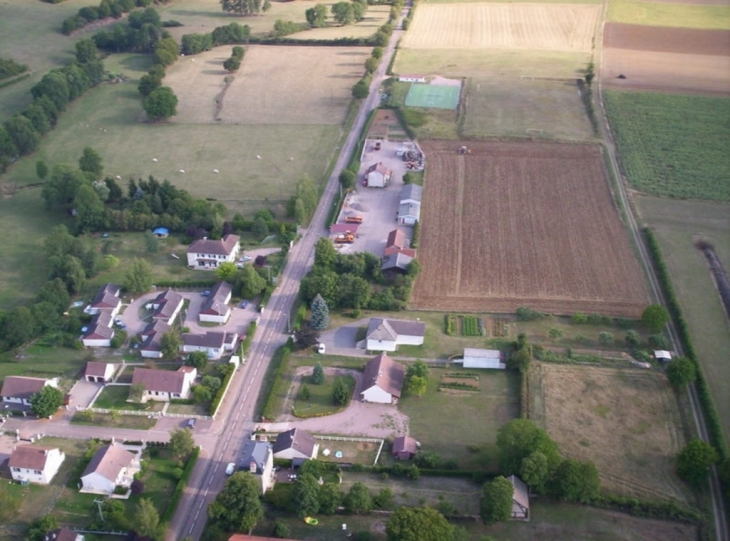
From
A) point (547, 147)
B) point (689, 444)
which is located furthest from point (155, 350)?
point (547, 147)

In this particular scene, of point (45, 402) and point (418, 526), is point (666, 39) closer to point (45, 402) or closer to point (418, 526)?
point (418, 526)

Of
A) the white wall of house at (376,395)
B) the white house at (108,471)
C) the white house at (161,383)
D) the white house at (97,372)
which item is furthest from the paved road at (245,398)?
the white house at (97,372)

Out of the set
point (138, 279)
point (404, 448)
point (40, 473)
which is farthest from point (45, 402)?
point (404, 448)

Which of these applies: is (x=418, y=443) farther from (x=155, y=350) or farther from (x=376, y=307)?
(x=155, y=350)

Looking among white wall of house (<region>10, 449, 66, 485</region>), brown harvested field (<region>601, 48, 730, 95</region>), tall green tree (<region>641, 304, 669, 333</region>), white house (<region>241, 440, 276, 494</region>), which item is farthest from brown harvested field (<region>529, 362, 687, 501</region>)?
brown harvested field (<region>601, 48, 730, 95</region>)

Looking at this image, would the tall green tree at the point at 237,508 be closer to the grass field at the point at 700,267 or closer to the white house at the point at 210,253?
the white house at the point at 210,253
